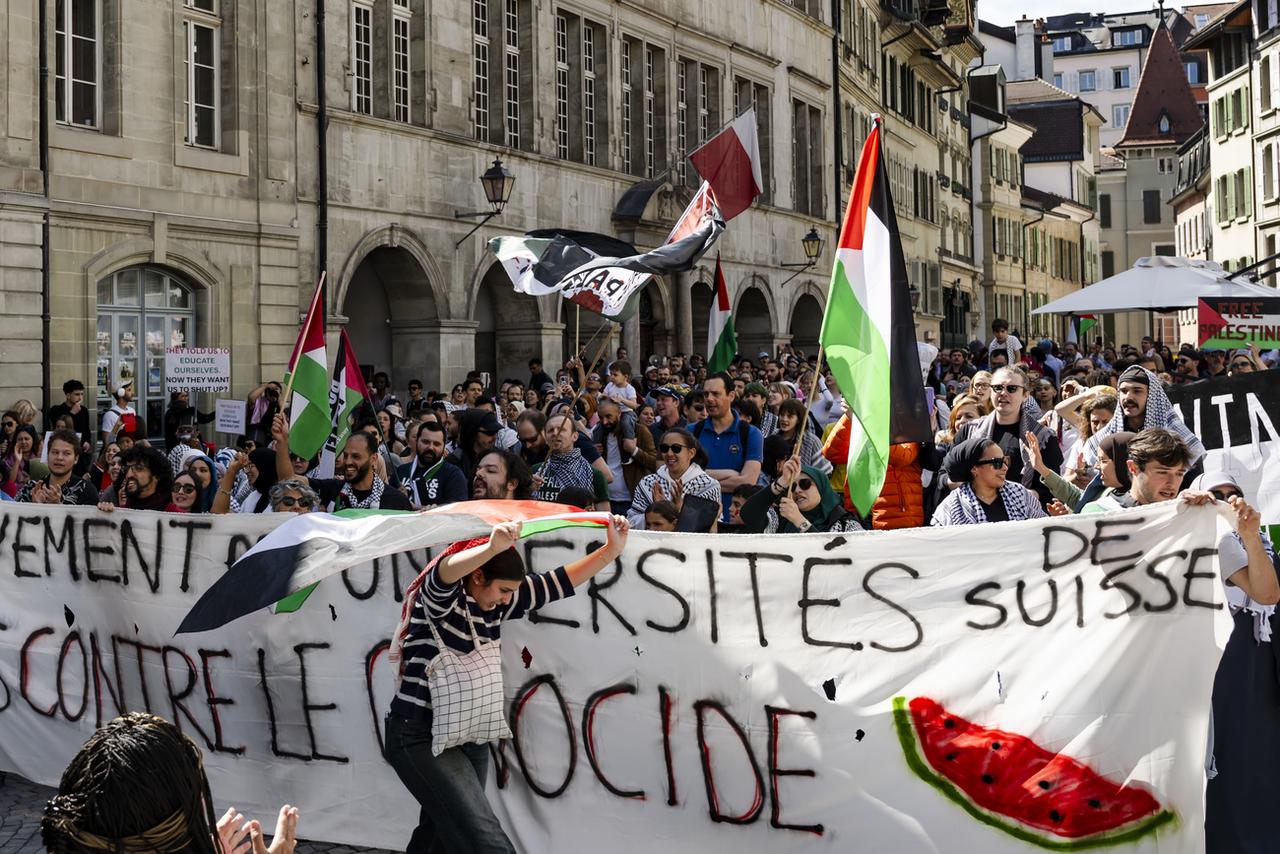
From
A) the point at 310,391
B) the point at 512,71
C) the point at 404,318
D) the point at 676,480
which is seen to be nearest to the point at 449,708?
the point at 676,480

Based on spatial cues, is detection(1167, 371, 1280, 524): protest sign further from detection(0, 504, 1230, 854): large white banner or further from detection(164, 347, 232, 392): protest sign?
detection(164, 347, 232, 392): protest sign

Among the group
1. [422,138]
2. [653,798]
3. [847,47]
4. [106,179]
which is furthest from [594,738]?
[847,47]

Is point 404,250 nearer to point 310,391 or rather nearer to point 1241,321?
point 1241,321

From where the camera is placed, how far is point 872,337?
700 centimetres

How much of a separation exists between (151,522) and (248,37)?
15.0m

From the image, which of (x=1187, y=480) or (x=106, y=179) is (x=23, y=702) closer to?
(x=1187, y=480)

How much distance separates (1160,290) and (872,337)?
10889mm

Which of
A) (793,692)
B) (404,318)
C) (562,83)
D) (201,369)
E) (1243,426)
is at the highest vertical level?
(562,83)

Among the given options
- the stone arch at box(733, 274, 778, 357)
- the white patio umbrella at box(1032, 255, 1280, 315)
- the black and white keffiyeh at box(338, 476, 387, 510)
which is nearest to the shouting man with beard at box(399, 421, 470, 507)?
the black and white keffiyeh at box(338, 476, 387, 510)

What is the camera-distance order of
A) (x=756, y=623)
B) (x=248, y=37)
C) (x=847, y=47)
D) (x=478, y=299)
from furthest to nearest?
1. (x=847, y=47)
2. (x=478, y=299)
3. (x=248, y=37)
4. (x=756, y=623)

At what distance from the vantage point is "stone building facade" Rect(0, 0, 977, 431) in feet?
60.5

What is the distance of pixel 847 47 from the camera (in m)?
43.0

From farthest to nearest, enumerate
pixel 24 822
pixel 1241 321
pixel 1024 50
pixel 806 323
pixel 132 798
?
pixel 1024 50 → pixel 806 323 → pixel 1241 321 → pixel 24 822 → pixel 132 798

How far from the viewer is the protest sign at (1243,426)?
697cm
